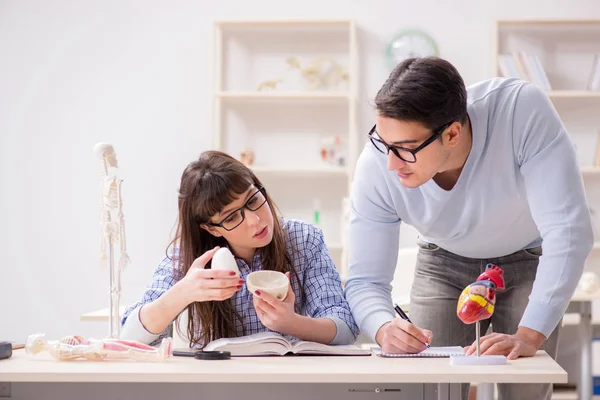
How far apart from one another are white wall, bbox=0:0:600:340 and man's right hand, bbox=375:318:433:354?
3248 mm

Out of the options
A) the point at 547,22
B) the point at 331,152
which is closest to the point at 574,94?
the point at 547,22

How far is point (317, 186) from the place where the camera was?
4.77m

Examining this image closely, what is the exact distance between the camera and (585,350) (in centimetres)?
366

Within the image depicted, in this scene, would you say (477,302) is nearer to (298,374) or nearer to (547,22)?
(298,374)

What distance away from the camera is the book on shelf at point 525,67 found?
4508 mm

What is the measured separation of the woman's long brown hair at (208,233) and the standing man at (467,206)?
0.20 m

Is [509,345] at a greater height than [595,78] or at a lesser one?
lesser

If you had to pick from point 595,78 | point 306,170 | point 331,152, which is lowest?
point 306,170

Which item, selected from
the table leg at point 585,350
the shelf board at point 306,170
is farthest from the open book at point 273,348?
the shelf board at point 306,170

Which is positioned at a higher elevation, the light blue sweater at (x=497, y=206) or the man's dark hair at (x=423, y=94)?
the man's dark hair at (x=423, y=94)

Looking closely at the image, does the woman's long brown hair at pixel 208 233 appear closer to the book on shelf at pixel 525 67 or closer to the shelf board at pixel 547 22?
the book on shelf at pixel 525 67

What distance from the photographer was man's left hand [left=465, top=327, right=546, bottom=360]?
1481mm

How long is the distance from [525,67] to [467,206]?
116 inches

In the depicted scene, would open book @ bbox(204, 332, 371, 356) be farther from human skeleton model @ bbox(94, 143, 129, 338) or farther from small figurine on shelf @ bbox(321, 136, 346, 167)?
small figurine on shelf @ bbox(321, 136, 346, 167)
